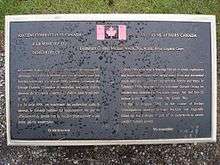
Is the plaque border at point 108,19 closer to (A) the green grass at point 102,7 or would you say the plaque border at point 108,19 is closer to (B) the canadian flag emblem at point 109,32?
(B) the canadian flag emblem at point 109,32

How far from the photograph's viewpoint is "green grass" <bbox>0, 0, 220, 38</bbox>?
6.64m

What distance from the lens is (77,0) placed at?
6742 millimetres

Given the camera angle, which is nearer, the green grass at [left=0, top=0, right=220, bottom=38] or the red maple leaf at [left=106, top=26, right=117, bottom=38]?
the red maple leaf at [left=106, top=26, right=117, bottom=38]

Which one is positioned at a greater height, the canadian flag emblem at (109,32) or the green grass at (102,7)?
the green grass at (102,7)

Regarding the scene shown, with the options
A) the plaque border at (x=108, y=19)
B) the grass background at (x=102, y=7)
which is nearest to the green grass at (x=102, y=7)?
the grass background at (x=102, y=7)

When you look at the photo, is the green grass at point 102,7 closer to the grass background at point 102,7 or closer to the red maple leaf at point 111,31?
the grass background at point 102,7

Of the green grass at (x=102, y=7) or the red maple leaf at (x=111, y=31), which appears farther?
the green grass at (x=102, y=7)

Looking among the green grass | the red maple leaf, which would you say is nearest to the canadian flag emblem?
the red maple leaf

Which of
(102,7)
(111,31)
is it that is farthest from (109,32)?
(102,7)

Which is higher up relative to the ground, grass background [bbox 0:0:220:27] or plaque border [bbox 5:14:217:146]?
grass background [bbox 0:0:220:27]

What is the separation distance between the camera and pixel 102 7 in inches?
262

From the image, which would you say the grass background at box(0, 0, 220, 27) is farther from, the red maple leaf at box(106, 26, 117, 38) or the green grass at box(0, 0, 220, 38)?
the red maple leaf at box(106, 26, 117, 38)

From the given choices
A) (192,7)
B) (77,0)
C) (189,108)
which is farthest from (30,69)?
(192,7)

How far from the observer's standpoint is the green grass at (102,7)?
6.64 m
